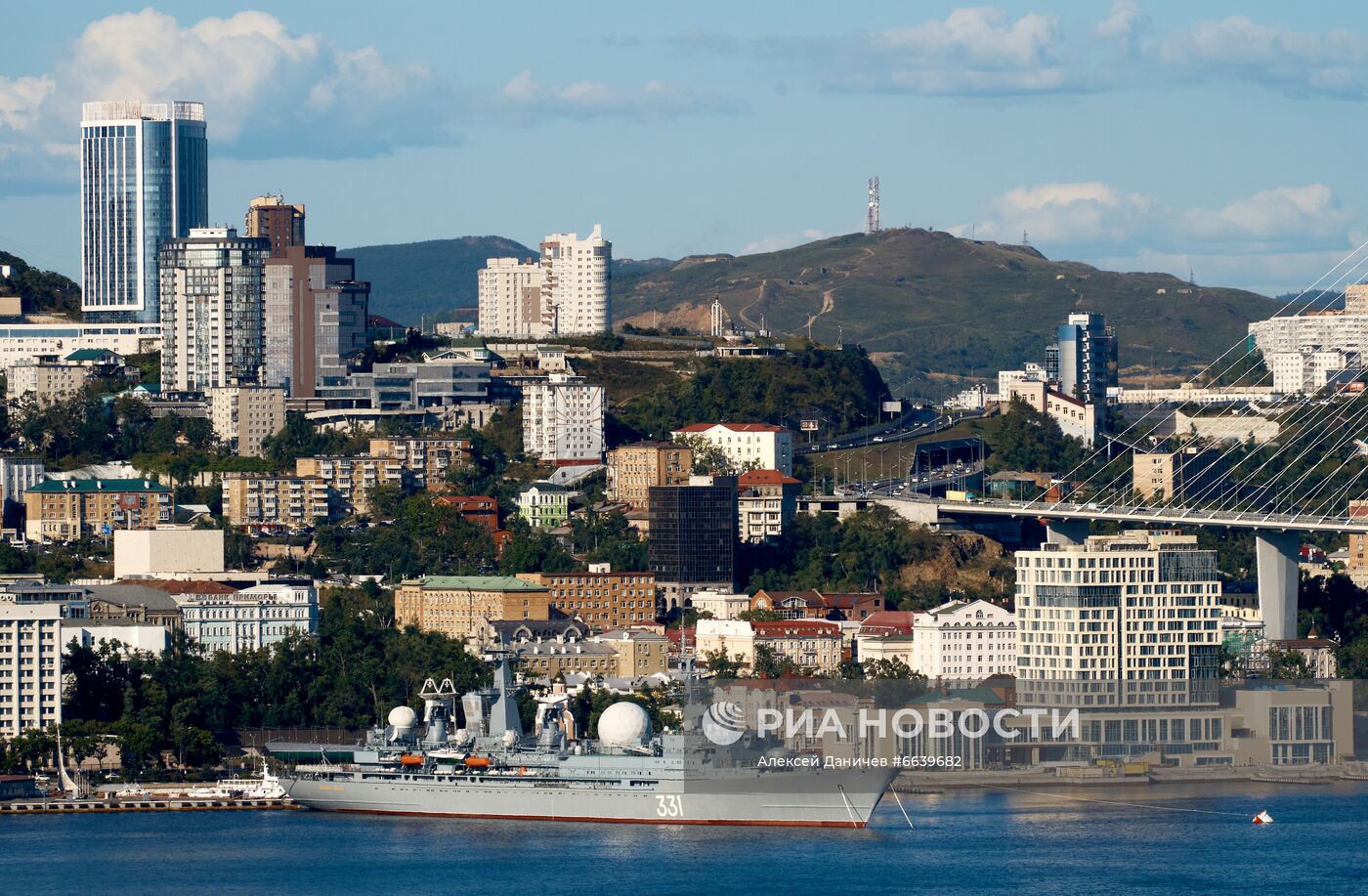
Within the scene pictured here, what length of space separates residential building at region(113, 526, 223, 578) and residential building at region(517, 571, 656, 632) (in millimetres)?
6376

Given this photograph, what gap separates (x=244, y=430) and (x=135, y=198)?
22491 mm

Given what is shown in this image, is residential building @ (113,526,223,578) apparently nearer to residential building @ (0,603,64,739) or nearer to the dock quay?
residential building @ (0,603,64,739)

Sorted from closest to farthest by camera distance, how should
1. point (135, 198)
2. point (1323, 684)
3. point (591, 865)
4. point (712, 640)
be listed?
point (591, 865) < point (1323, 684) < point (712, 640) < point (135, 198)

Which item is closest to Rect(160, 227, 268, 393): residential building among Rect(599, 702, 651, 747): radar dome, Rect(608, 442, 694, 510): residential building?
Rect(608, 442, 694, 510): residential building

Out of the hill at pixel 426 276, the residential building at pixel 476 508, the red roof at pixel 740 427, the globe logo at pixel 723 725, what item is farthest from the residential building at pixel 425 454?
the hill at pixel 426 276

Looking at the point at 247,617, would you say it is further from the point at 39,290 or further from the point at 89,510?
the point at 39,290

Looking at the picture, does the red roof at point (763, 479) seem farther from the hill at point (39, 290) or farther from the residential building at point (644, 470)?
the hill at point (39, 290)

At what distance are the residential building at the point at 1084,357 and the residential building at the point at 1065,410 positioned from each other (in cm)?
1390

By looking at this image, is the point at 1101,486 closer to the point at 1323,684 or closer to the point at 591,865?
the point at 1323,684

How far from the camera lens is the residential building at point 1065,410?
8919 cm

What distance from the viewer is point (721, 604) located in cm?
6750

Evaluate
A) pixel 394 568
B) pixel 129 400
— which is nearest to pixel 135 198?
pixel 129 400

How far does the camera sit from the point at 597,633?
64938 mm

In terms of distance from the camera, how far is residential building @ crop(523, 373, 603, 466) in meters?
79.6
